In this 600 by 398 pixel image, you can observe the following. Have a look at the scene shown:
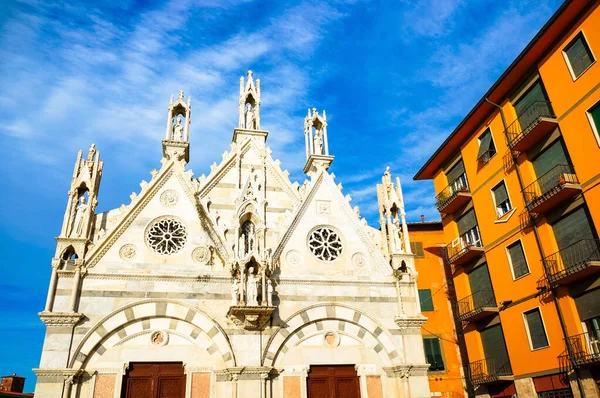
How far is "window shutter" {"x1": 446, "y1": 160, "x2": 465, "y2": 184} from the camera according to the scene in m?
26.1

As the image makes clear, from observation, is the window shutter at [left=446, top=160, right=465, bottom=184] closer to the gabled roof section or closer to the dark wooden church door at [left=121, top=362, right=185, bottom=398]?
the gabled roof section

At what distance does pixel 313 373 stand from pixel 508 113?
14.5 m

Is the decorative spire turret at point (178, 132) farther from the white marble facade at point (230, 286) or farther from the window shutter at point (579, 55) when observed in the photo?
the window shutter at point (579, 55)

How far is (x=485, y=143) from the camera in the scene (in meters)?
24.0

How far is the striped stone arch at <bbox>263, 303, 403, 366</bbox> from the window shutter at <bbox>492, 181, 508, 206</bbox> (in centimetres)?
931

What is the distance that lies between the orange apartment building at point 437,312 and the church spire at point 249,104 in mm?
12715

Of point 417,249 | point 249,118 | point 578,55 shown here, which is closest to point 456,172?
point 417,249

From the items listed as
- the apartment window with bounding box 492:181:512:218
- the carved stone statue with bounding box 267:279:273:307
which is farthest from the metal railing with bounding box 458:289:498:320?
the carved stone statue with bounding box 267:279:273:307

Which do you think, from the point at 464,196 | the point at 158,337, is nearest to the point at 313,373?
the point at 158,337

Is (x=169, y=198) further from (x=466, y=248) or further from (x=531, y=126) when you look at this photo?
(x=531, y=126)

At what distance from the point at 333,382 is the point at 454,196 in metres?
→ 12.8

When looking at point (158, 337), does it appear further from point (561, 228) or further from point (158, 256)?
point (561, 228)

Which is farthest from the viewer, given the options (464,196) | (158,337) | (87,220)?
(464,196)

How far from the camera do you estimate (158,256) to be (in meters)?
16.4
